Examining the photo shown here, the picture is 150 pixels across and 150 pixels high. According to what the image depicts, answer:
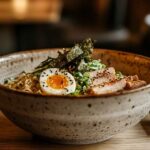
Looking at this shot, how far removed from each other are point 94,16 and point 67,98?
5.96 m

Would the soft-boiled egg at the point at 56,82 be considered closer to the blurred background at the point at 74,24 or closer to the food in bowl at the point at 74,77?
the food in bowl at the point at 74,77

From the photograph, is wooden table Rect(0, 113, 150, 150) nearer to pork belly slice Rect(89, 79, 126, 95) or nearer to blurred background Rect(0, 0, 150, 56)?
pork belly slice Rect(89, 79, 126, 95)

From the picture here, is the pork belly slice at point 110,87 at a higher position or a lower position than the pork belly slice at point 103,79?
lower

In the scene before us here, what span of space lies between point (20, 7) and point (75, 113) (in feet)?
12.7

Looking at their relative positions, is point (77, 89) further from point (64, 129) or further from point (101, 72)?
point (64, 129)

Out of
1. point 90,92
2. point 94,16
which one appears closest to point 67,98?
point 90,92

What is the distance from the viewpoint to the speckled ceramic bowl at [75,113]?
3.53ft

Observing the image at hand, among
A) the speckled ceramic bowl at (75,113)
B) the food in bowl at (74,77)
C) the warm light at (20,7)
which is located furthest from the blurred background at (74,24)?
the speckled ceramic bowl at (75,113)

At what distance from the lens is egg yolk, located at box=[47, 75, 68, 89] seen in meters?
1.36

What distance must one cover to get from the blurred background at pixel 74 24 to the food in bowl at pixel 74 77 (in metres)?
2.01

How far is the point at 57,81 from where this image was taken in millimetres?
1396

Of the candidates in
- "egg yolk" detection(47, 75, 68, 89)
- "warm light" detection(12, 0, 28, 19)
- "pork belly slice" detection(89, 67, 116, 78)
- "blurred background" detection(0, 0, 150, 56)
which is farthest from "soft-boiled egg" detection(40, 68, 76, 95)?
"warm light" detection(12, 0, 28, 19)

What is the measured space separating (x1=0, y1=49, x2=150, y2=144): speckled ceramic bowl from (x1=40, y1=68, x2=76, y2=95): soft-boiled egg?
7.4 inches

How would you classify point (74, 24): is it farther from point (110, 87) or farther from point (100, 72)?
point (110, 87)
